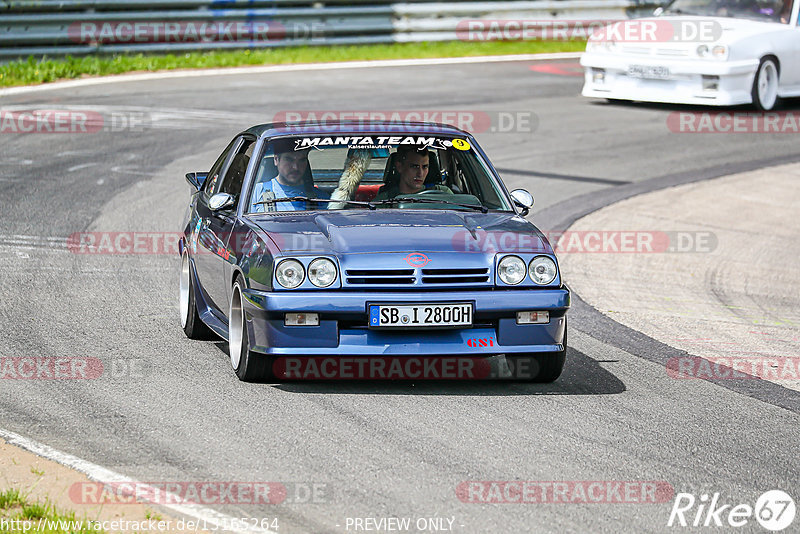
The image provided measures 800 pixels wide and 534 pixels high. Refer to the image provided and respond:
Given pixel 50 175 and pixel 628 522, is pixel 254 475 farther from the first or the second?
pixel 50 175

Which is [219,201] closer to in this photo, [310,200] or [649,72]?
[310,200]

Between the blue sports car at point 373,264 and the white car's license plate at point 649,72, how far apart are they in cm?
1101

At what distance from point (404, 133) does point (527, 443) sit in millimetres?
2752

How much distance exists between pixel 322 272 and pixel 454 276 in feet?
2.22

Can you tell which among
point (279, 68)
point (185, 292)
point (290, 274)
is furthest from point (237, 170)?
point (279, 68)

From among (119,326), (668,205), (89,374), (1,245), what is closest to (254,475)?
(89,374)

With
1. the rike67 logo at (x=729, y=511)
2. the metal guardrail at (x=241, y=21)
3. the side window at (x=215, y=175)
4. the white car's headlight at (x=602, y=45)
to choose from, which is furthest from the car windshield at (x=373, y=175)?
the metal guardrail at (x=241, y=21)

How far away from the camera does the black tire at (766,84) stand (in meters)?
18.9

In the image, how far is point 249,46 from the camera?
24406mm

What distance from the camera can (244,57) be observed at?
76.8 ft

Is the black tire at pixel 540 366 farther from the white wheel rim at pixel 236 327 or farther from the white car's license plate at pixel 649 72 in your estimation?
the white car's license plate at pixel 649 72

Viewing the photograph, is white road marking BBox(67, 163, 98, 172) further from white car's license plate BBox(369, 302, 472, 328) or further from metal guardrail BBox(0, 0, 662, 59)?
white car's license plate BBox(369, 302, 472, 328)

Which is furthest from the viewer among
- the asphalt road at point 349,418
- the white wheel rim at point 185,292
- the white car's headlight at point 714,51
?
the white car's headlight at point 714,51

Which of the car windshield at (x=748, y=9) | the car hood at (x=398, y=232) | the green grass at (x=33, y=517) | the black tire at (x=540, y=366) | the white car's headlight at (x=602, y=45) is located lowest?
the black tire at (x=540, y=366)
